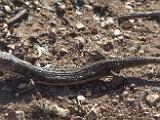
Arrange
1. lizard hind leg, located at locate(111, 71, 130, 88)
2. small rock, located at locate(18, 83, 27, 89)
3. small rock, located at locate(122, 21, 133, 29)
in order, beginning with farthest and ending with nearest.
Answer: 1. small rock, located at locate(122, 21, 133, 29)
2. lizard hind leg, located at locate(111, 71, 130, 88)
3. small rock, located at locate(18, 83, 27, 89)

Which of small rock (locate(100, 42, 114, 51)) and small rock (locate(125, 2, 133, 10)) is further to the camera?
small rock (locate(125, 2, 133, 10))

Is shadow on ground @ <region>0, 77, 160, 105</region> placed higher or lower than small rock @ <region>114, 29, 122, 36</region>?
lower

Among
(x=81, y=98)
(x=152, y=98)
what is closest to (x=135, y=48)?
(x=152, y=98)

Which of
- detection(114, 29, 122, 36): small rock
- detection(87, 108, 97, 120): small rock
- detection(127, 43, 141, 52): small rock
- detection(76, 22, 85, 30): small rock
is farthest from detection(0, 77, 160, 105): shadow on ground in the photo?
detection(76, 22, 85, 30): small rock

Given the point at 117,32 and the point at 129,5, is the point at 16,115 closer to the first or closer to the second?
the point at 117,32

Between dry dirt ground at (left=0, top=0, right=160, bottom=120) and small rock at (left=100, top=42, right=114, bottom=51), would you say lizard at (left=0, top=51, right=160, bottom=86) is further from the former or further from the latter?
small rock at (left=100, top=42, right=114, bottom=51)

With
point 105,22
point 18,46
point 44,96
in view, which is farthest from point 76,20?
point 44,96
